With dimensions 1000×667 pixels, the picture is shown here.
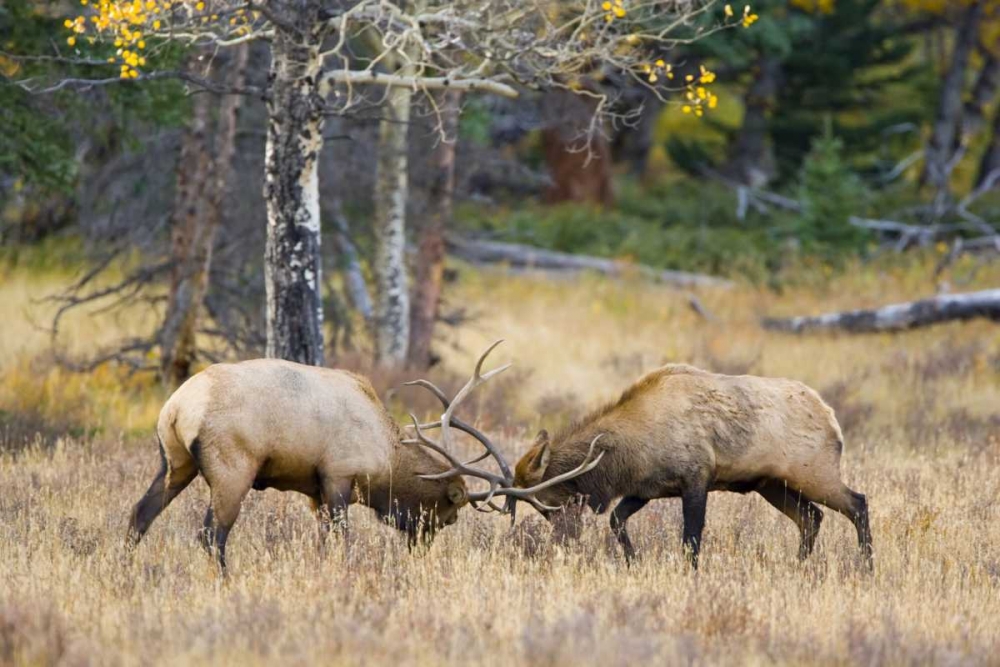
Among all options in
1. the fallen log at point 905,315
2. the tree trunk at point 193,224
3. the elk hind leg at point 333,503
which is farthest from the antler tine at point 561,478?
the fallen log at point 905,315

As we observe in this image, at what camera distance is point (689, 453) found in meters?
8.97

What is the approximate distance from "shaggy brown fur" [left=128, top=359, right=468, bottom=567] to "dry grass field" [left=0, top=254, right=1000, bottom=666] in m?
0.26

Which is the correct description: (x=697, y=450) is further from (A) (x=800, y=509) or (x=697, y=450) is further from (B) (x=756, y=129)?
(B) (x=756, y=129)

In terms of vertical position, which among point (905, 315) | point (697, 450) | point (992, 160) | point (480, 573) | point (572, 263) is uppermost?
point (992, 160)

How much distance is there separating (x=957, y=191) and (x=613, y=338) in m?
16.3

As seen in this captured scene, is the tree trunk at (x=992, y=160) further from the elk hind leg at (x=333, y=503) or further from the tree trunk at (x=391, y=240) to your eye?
the elk hind leg at (x=333, y=503)

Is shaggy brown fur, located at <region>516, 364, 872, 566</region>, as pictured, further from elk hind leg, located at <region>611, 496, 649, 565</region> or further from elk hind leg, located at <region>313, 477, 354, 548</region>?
elk hind leg, located at <region>313, 477, 354, 548</region>

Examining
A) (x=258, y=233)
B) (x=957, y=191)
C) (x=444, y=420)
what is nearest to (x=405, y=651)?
(x=444, y=420)

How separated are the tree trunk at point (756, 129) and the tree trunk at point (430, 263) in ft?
52.9

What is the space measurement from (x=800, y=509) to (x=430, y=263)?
27.9 ft

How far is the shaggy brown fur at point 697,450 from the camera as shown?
353 inches

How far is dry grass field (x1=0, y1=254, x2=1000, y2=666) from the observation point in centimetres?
652

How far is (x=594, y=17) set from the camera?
36.9 ft

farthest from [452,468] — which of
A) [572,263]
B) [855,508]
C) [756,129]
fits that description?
[756,129]
